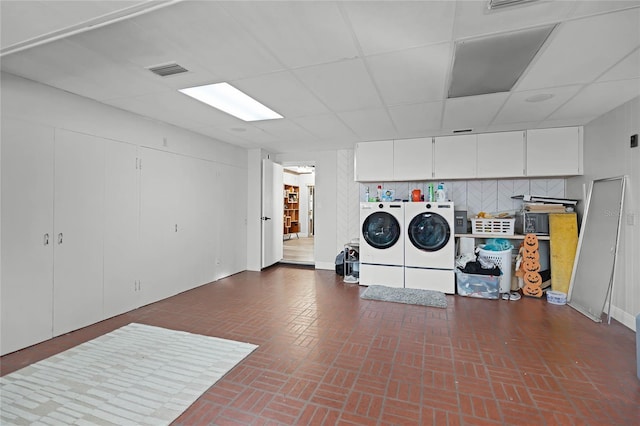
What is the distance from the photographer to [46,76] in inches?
106

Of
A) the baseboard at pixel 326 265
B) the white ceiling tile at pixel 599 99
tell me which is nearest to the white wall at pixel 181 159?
the baseboard at pixel 326 265

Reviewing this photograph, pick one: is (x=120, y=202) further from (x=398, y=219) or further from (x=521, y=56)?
(x=521, y=56)

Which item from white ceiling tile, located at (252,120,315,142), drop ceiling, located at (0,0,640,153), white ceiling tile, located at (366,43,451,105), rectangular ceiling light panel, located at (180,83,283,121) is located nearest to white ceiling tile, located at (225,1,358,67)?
drop ceiling, located at (0,0,640,153)

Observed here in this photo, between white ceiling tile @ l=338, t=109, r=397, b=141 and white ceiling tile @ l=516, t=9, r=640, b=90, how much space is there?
1.54 meters

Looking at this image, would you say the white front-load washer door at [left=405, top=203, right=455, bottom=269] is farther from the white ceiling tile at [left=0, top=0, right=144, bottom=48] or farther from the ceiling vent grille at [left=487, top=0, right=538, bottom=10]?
the white ceiling tile at [left=0, top=0, right=144, bottom=48]

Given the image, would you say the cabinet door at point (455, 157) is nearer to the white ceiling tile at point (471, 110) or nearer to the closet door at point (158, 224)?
the white ceiling tile at point (471, 110)

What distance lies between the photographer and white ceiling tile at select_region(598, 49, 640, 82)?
7.68 feet

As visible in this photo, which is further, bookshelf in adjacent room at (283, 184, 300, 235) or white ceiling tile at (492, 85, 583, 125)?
bookshelf in adjacent room at (283, 184, 300, 235)

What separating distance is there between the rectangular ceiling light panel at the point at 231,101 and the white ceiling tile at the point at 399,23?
1.51m

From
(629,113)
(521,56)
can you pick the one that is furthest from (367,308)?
(629,113)

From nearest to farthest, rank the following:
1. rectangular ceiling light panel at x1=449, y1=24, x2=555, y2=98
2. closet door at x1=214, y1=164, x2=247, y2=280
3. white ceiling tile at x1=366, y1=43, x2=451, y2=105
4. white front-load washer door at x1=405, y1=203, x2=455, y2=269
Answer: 1. rectangular ceiling light panel at x1=449, y1=24, x2=555, y2=98
2. white ceiling tile at x1=366, y1=43, x2=451, y2=105
3. white front-load washer door at x1=405, y1=203, x2=455, y2=269
4. closet door at x1=214, y1=164, x2=247, y2=280

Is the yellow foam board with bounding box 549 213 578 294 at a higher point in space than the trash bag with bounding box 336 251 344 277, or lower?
higher

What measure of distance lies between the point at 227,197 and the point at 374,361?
4054 mm

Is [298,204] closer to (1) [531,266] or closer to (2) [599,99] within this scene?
(1) [531,266]
